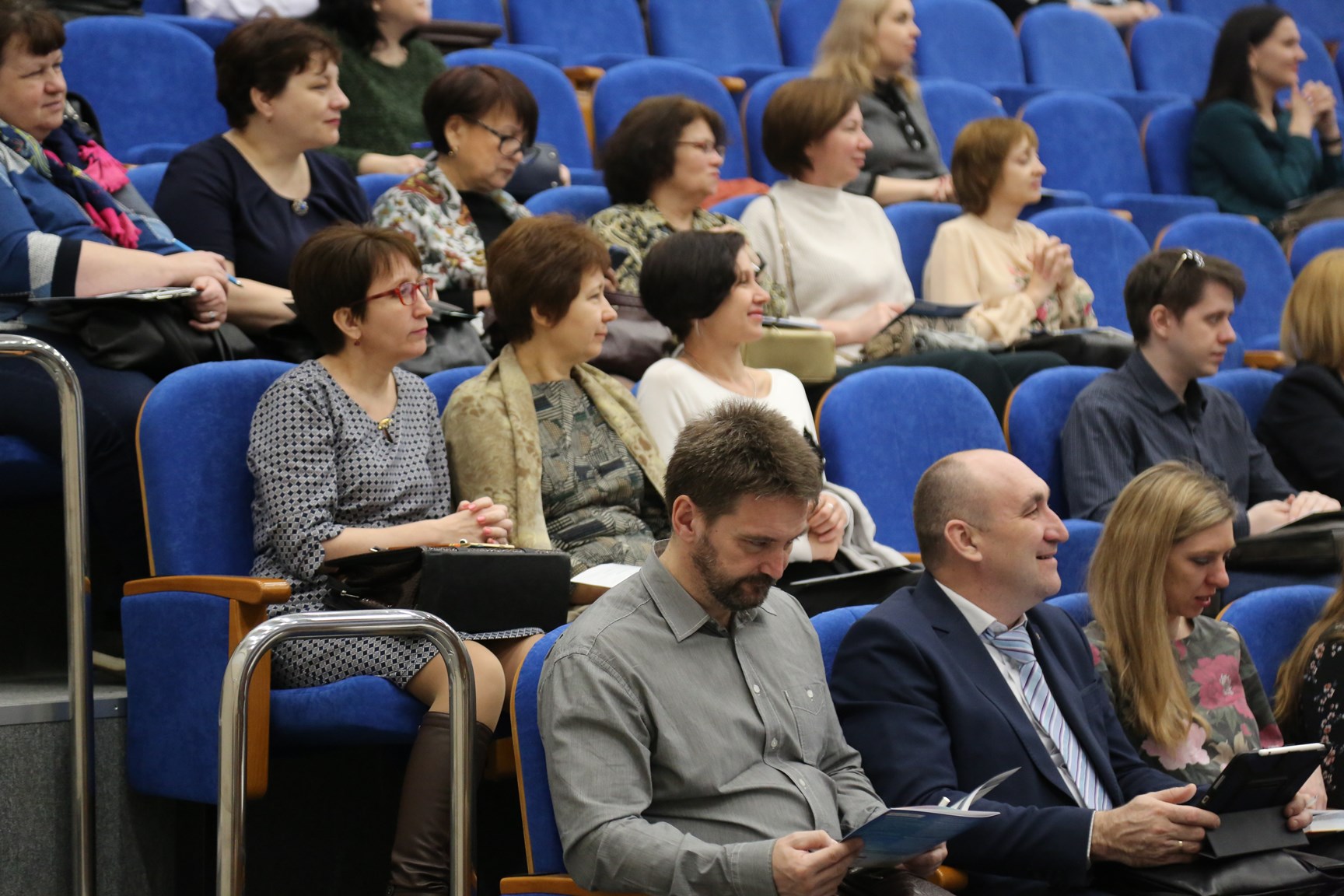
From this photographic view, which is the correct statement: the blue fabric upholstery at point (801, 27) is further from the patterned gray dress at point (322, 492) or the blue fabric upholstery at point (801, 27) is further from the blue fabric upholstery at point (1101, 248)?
the patterned gray dress at point (322, 492)

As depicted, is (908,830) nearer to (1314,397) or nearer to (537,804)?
(537,804)

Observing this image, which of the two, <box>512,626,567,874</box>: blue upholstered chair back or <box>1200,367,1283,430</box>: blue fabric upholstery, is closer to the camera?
<box>512,626,567,874</box>: blue upholstered chair back

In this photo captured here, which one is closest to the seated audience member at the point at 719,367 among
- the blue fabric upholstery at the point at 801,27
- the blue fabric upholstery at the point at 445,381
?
the blue fabric upholstery at the point at 445,381

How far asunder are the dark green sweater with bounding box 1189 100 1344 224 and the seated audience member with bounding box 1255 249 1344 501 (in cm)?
180

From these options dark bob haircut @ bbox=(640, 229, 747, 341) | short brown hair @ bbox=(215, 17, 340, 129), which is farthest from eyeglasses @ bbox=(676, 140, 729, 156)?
short brown hair @ bbox=(215, 17, 340, 129)

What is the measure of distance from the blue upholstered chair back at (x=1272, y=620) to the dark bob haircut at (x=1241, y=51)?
336cm

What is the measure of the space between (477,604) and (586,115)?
2.96 meters

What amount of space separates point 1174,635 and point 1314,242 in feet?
9.75

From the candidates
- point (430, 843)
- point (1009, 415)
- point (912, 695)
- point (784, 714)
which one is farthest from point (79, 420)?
point (1009, 415)

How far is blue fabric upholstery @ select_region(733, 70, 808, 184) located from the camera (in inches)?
195

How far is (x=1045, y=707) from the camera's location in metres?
2.25

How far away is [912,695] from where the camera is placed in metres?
2.12

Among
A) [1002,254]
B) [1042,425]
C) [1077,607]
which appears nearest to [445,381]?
[1077,607]

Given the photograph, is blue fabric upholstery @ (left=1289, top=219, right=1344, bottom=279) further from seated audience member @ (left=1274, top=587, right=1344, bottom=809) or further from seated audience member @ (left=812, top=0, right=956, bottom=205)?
seated audience member @ (left=1274, top=587, right=1344, bottom=809)
